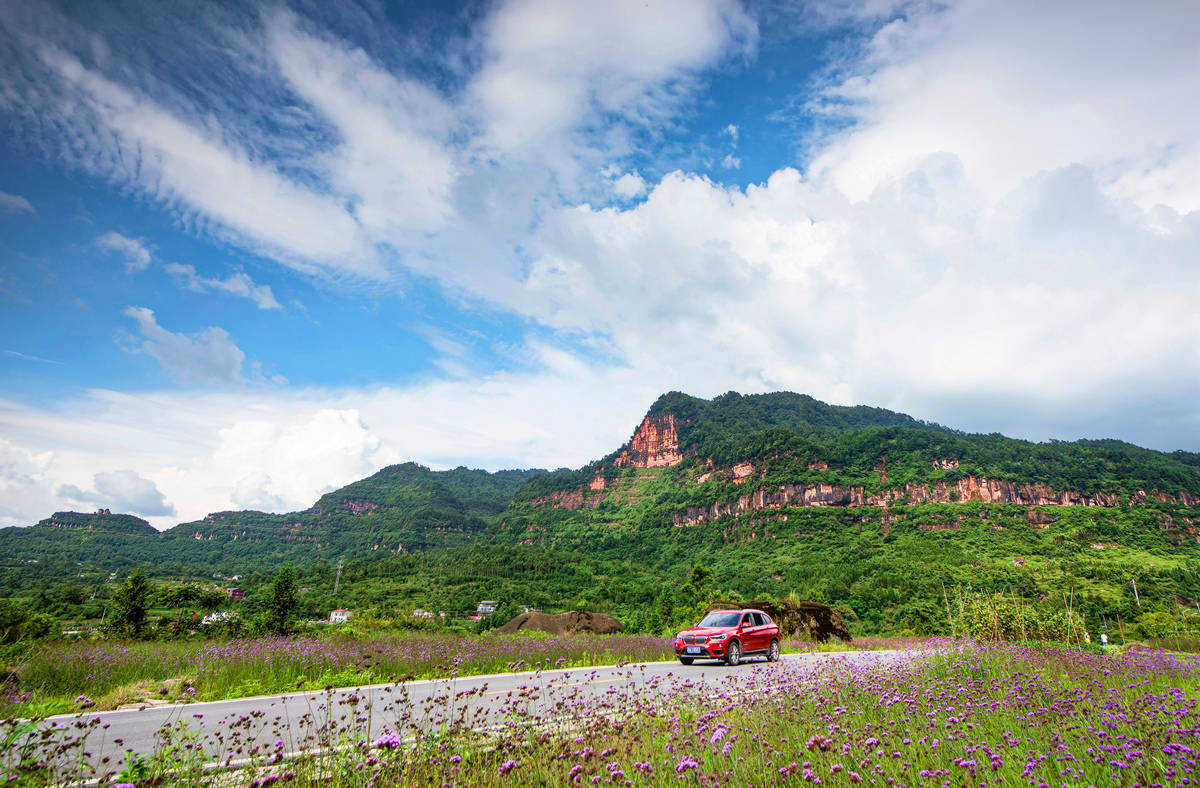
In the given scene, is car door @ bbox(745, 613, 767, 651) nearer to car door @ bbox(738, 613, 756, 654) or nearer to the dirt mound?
car door @ bbox(738, 613, 756, 654)

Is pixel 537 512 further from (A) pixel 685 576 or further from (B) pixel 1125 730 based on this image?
(B) pixel 1125 730

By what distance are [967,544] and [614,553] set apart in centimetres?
8082

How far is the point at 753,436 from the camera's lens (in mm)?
169500

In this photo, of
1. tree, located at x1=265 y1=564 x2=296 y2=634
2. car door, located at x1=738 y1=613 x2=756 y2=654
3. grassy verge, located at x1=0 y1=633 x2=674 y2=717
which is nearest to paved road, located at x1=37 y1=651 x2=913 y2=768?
grassy verge, located at x1=0 y1=633 x2=674 y2=717

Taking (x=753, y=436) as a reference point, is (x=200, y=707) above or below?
below

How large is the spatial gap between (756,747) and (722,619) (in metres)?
12.5

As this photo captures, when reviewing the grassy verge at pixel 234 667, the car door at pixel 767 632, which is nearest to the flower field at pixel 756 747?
the grassy verge at pixel 234 667

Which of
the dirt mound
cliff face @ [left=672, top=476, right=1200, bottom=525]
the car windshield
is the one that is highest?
cliff face @ [left=672, top=476, right=1200, bottom=525]

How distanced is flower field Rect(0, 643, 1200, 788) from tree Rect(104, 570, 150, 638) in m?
19.2

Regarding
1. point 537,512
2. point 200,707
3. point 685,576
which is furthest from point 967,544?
point 537,512

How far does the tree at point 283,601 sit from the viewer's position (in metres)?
25.0

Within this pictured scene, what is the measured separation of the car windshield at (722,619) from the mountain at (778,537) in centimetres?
2216

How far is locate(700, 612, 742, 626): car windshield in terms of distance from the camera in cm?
1566

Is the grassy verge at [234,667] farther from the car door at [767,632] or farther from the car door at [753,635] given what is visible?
the car door at [767,632]
